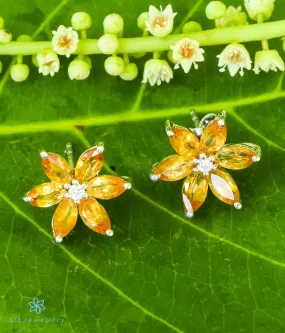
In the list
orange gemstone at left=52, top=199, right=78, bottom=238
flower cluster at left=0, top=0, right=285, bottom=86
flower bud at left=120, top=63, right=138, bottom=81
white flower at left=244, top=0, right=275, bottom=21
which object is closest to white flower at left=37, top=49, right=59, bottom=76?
flower cluster at left=0, top=0, right=285, bottom=86

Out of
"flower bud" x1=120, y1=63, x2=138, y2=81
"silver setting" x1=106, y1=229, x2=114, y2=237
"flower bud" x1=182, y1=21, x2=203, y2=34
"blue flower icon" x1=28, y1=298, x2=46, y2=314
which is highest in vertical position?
"flower bud" x1=182, y1=21, x2=203, y2=34

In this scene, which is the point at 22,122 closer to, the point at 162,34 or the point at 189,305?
the point at 162,34

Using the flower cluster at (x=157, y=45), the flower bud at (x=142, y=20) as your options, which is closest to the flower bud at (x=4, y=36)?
the flower cluster at (x=157, y=45)

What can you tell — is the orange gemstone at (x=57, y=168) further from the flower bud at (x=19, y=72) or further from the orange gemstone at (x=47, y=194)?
the flower bud at (x=19, y=72)

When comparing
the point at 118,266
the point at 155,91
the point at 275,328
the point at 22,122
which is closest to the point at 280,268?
the point at 275,328

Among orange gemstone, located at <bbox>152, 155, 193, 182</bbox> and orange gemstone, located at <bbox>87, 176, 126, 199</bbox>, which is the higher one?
orange gemstone, located at <bbox>152, 155, 193, 182</bbox>

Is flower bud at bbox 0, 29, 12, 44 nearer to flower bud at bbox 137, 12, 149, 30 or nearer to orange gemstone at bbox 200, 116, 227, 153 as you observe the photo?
flower bud at bbox 137, 12, 149, 30
